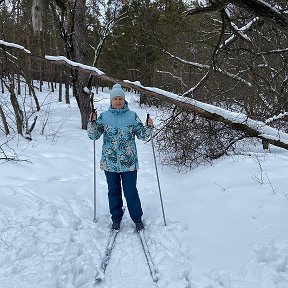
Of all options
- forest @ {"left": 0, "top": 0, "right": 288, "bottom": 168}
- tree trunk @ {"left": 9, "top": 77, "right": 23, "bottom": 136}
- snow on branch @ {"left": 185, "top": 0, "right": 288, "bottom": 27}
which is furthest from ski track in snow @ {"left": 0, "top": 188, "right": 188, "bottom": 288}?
tree trunk @ {"left": 9, "top": 77, "right": 23, "bottom": 136}

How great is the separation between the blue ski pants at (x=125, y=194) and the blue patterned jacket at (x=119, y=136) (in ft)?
0.40

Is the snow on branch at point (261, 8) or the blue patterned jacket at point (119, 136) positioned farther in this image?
the blue patterned jacket at point (119, 136)

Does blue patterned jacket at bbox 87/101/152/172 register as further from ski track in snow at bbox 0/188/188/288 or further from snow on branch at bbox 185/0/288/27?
snow on branch at bbox 185/0/288/27

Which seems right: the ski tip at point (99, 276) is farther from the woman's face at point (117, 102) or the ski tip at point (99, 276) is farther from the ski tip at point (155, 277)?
the woman's face at point (117, 102)

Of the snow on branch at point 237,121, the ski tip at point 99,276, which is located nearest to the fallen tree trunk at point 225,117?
the snow on branch at point 237,121

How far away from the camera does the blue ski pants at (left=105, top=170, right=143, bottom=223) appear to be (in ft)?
15.1

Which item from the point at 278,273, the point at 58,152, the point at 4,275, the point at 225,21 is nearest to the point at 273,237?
the point at 278,273

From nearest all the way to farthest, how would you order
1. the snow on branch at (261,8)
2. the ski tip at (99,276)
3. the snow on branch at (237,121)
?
the snow on branch at (261,8), the snow on branch at (237,121), the ski tip at (99,276)

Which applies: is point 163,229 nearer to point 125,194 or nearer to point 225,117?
point 125,194

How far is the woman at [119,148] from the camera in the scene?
4535 millimetres

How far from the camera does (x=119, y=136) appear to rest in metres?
4.55

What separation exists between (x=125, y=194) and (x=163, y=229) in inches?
27.1

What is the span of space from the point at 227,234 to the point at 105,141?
195cm

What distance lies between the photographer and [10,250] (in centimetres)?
369
